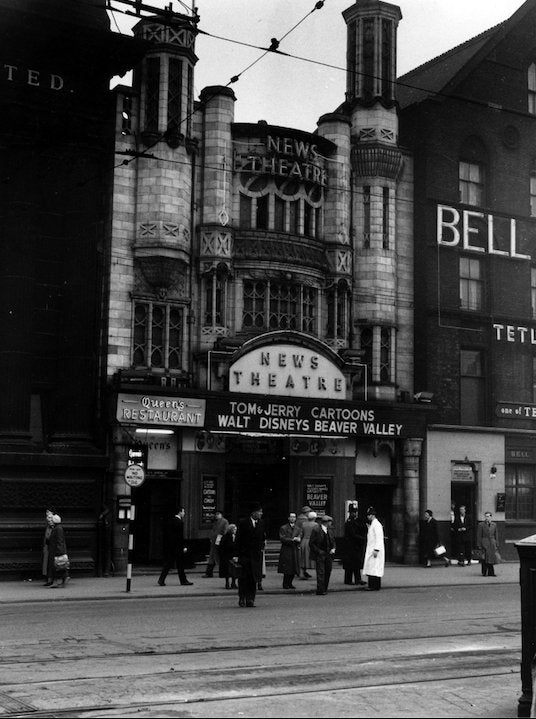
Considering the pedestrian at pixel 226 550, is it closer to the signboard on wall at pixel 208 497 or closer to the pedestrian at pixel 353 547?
Result: the pedestrian at pixel 353 547

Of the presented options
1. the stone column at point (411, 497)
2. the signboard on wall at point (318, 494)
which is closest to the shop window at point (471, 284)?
the stone column at point (411, 497)

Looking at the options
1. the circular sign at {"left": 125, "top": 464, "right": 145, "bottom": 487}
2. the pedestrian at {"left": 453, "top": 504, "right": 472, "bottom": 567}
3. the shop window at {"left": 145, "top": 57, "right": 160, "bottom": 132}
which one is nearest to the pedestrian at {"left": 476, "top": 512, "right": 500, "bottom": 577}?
the pedestrian at {"left": 453, "top": 504, "right": 472, "bottom": 567}

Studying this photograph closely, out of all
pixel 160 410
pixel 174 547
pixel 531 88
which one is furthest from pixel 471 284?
pixel 174 547

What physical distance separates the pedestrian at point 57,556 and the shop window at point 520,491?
1652 centimetres

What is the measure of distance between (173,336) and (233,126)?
652 centimetres

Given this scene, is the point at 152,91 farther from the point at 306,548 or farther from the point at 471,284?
the point at 306,548

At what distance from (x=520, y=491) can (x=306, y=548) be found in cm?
1146

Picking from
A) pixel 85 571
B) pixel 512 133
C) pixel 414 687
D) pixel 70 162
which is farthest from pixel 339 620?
pixel 512 133

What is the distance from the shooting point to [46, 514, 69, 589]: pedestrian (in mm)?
23156

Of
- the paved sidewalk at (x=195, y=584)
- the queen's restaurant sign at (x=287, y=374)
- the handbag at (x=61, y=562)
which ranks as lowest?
the paved sidewalk at (x=195, y=584)

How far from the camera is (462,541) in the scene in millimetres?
32094

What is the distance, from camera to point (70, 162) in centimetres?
2778

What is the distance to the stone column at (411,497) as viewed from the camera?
3181 centimetres

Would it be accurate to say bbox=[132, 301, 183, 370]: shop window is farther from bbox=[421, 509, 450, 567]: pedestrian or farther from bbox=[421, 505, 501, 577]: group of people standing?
bbox=[421, 505, 501, 577]: group of people standing
